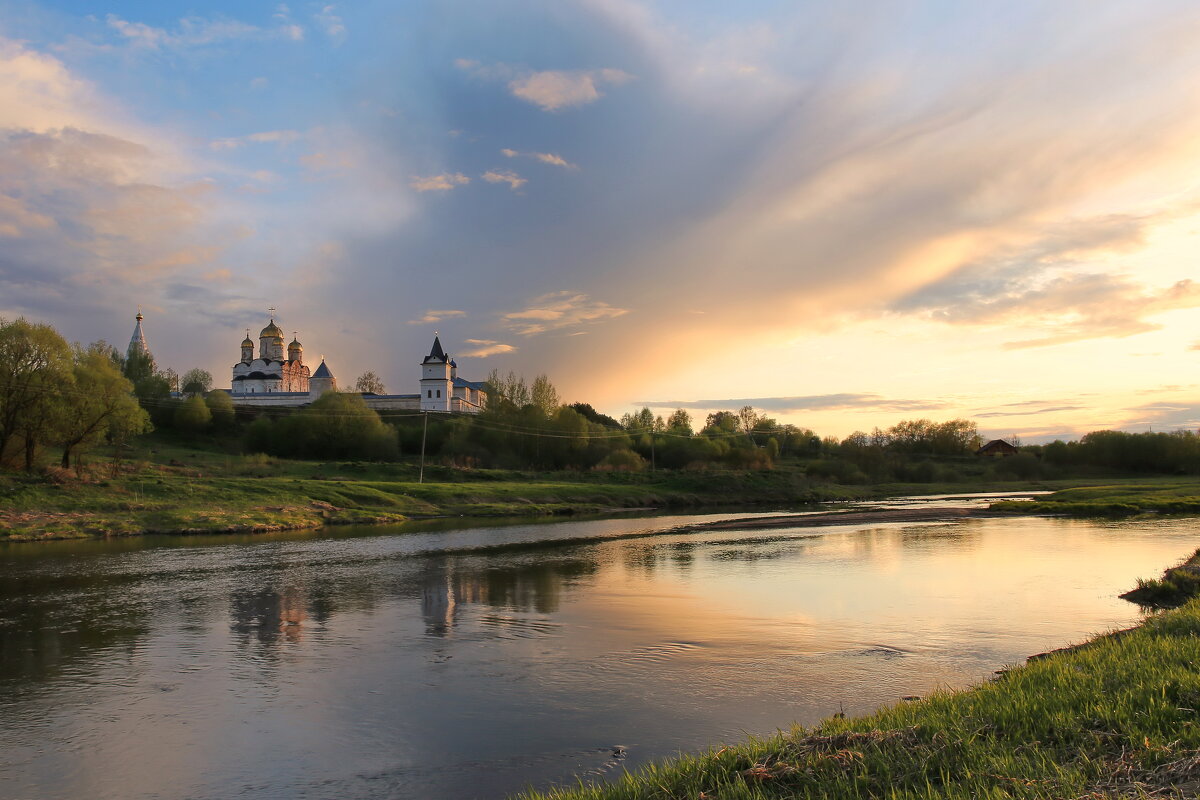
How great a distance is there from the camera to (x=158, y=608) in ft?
59.7

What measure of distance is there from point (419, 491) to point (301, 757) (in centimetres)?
5070

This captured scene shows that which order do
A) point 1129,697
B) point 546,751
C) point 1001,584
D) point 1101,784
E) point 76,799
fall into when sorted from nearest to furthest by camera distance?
point 1101,784, point 1129,697, point 76,799, point 546,751, point 1001,584

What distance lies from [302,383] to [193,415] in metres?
52.0

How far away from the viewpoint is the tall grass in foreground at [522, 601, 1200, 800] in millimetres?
5211

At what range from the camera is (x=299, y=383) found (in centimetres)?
15412

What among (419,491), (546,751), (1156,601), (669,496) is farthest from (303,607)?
(669,496)

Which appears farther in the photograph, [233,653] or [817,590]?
[817,590]

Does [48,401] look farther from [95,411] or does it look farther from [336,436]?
[336,436]

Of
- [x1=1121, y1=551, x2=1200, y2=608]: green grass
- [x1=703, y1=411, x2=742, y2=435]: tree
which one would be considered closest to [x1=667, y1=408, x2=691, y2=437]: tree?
[x1=703, y1=411, x2=742, y2=435]: tree

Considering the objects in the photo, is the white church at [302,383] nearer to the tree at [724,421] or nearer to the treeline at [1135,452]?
the tree at [724,421]

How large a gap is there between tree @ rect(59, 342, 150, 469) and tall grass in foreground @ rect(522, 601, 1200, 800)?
51267 millimetres

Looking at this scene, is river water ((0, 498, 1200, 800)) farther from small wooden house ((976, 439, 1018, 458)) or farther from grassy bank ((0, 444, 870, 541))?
small wooden house ((976, 439, 1018, 458))

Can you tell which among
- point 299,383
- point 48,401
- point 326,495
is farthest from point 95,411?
point 299,383

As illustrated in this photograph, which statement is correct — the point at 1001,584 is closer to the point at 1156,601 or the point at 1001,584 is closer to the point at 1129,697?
the point at 1156,601
